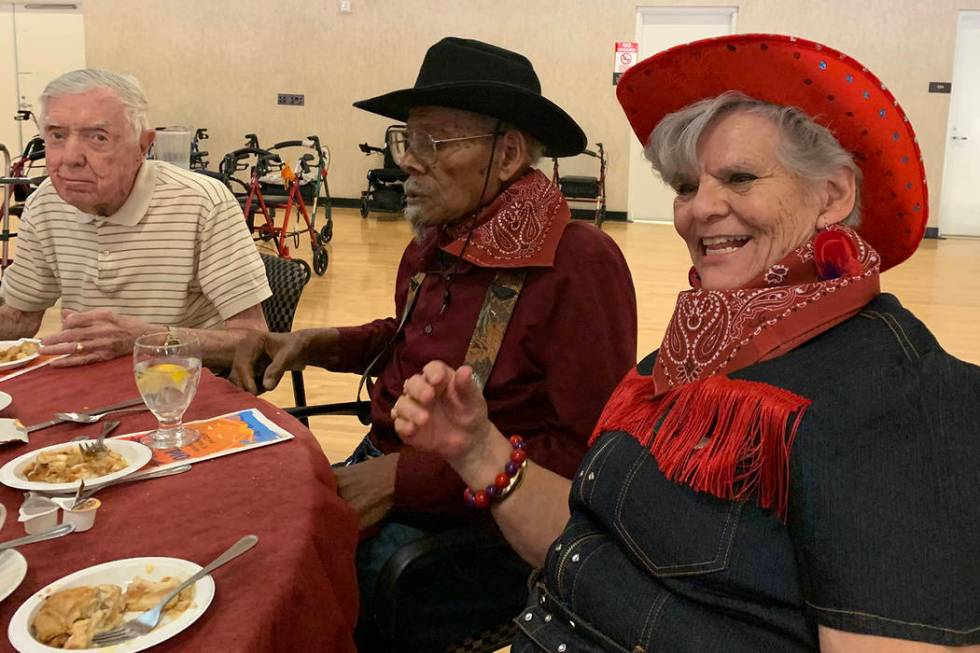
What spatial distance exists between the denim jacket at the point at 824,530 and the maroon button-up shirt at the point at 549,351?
20.9 inches

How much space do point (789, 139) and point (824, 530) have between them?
0.58 meters

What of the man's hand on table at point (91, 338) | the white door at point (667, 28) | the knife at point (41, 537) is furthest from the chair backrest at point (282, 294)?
the white door at point (667, 28)

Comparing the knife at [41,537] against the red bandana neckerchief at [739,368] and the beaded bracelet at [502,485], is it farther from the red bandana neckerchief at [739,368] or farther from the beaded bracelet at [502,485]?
the red bandana neckerchief at [739,368]

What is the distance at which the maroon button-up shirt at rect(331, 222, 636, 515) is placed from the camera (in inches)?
68.3

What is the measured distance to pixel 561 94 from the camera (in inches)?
478

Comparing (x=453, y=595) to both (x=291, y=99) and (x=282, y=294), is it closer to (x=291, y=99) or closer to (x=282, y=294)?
(x=282, y=294)

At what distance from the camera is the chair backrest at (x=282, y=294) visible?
8.83ft

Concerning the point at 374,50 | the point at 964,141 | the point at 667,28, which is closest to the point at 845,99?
the point at 667,28

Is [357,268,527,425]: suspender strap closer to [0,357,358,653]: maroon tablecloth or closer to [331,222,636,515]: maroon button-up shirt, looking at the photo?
[331,222,636,515]: maroon button-up shirt

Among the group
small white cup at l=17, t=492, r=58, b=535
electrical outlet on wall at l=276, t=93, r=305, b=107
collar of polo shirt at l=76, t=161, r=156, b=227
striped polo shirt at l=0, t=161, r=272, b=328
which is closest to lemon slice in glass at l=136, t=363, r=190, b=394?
small white cup at l=17, t=492, r=58, b=535

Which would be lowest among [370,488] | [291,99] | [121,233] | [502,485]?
[370,488]

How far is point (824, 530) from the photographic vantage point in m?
0.90

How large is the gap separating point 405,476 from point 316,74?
479 inches

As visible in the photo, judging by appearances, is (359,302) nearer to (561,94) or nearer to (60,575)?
(60,575)
